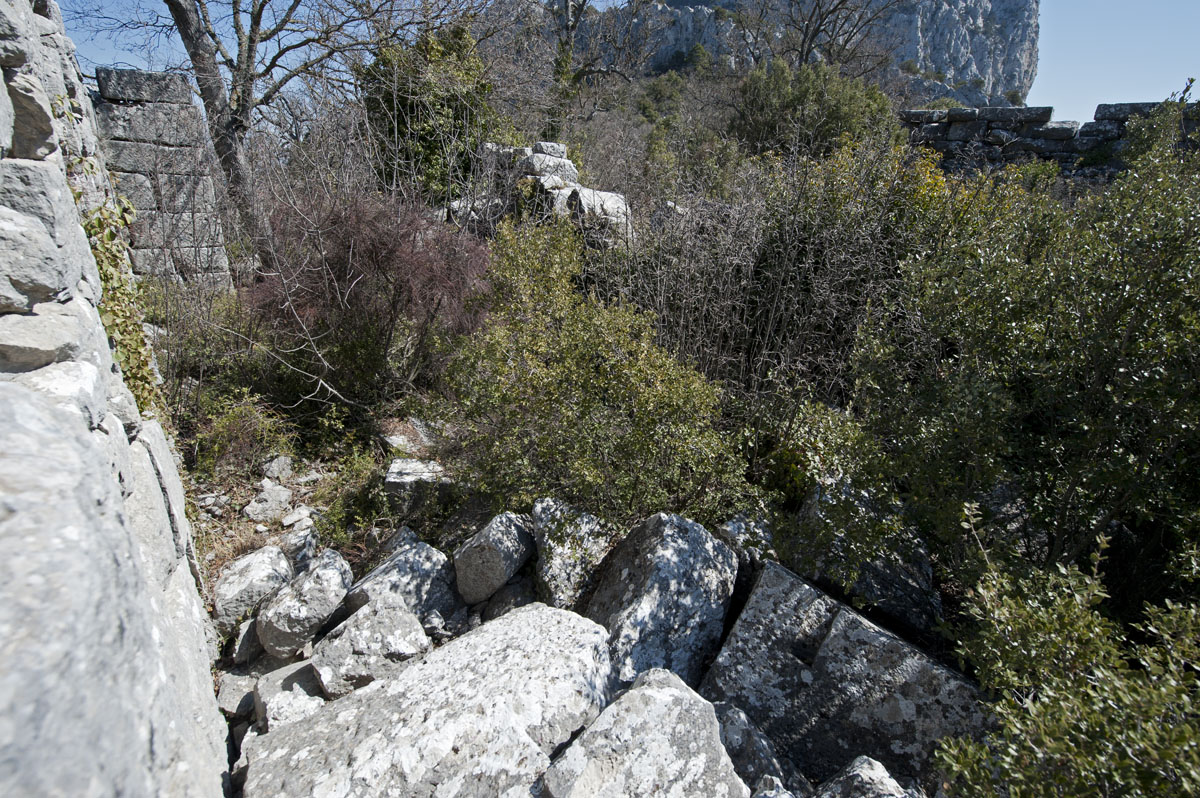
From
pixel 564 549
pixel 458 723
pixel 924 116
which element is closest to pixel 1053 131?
pixel 924 116

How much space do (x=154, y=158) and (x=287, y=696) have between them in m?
5.95

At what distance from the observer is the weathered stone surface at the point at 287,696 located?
2.81 m

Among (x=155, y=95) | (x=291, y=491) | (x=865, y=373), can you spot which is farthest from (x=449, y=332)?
(x=155, y=95)

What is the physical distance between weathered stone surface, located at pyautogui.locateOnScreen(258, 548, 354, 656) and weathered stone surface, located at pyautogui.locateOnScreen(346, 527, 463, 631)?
11cm

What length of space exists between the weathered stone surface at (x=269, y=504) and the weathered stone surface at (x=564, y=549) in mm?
2095

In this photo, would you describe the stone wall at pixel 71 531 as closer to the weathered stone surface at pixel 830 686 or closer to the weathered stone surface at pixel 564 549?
the weathered stone surface at pixel 564 549

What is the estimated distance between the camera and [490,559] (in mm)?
3477

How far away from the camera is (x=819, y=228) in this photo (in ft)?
17.1

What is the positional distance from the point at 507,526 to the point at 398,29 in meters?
7.48

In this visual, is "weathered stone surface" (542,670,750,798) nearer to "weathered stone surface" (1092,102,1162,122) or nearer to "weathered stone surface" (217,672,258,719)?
"weathered stone surface" (217,672,258,719)

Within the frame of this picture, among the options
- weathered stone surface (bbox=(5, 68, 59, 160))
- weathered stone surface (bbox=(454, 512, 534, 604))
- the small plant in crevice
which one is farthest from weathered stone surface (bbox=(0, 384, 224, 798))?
weathered stone surface (bbox=(454, 512, 534, 604))

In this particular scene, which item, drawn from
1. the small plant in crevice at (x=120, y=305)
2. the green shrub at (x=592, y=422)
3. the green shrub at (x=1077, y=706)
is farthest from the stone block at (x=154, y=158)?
the green shrub at (x=1077, y=706)

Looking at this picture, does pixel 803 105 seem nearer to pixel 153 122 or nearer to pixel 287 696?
pixel 153 122

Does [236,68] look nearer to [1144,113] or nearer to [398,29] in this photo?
[398,29]
